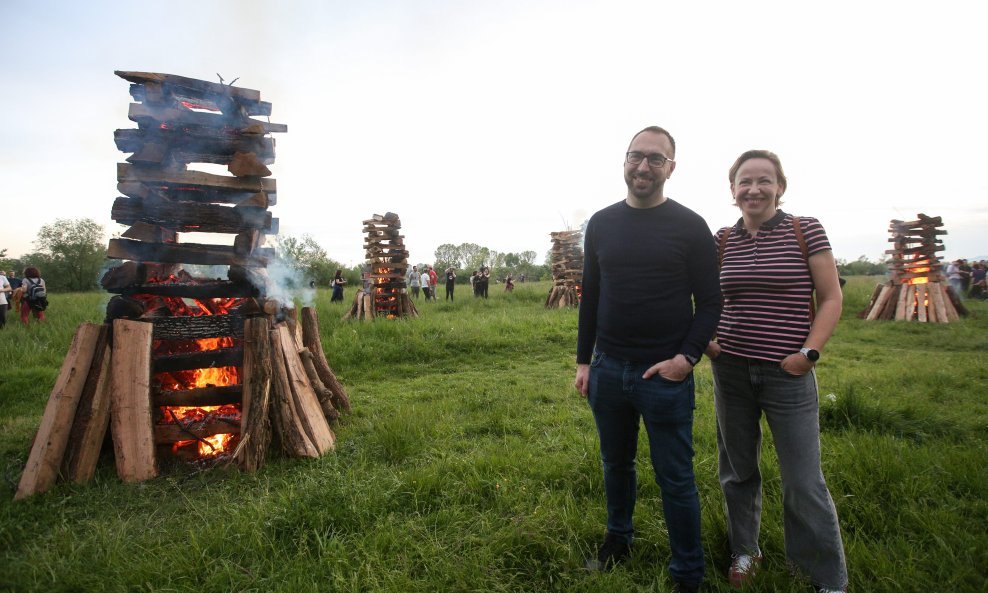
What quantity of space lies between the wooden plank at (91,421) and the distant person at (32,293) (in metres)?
10.6

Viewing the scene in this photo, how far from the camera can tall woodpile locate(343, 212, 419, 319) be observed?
15.1 metres

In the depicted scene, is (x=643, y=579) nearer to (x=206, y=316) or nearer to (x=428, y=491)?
(x=428, y=491)

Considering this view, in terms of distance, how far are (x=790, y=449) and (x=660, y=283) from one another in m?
1.06

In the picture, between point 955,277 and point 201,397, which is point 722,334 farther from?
point 955,277

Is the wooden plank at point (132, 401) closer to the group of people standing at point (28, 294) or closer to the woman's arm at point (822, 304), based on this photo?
the woman's arm at point (822, 304)

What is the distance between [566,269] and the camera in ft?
64.5

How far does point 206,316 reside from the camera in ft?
15.1

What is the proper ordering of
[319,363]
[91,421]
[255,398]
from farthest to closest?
[319,363], [255,398], [91,421]

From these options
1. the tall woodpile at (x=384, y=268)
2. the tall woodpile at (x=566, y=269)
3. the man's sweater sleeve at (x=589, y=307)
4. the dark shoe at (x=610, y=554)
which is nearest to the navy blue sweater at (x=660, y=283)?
the man's sweater sleeve at (x=589, y=307)

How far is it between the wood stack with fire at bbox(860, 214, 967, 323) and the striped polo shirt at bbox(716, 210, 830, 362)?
1536cm

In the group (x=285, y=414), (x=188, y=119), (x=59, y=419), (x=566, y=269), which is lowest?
(x=285, y=414)

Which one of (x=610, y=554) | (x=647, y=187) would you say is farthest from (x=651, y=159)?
(x=610, y=554)

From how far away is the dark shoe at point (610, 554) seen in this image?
2.70 meters

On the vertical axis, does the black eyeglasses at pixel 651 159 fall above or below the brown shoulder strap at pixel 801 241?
above
